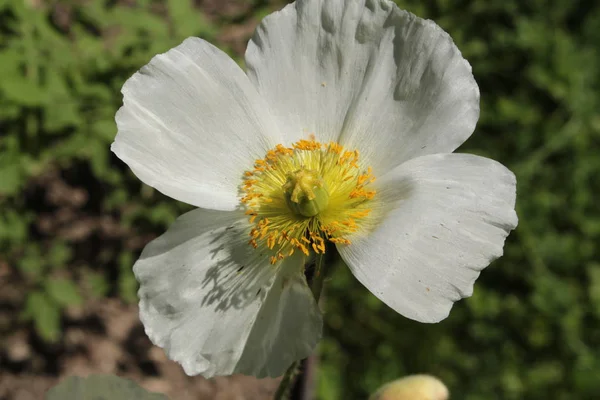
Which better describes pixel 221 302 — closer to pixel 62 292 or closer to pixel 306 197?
pixel 306 197

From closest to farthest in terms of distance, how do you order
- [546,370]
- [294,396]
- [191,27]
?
1. [191,27]
2. [294,396]
3. [546,370]

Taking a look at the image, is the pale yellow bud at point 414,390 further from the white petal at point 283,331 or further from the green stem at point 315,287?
the white petal at point 283,331

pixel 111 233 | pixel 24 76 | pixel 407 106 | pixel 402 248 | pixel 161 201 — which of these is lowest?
pixel 111 233

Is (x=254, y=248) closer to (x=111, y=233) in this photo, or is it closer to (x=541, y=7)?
(x=111, y=233)

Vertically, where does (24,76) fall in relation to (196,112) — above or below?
below

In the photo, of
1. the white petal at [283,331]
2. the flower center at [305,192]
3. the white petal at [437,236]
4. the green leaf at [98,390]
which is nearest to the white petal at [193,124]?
the flower center at [305,192]

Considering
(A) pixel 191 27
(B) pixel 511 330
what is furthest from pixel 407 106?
(B) pixel 511 330
